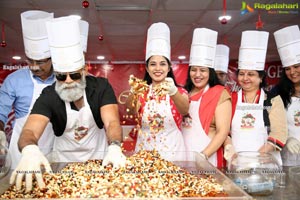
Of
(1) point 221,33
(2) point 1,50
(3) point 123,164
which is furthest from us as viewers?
(2) point 1,50

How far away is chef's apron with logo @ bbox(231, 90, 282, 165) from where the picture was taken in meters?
2.50

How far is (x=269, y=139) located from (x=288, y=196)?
1085 mm

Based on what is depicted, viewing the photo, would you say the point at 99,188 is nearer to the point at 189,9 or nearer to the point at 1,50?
the point at 189,9

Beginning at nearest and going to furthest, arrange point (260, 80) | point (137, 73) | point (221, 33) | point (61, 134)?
point (61, 134) < point (260, 80) < point (221, 33) < point (137, 73)

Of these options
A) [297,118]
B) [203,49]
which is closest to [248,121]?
[297,118]

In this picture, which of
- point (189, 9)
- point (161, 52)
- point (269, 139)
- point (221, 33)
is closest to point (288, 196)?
point (269, 139)

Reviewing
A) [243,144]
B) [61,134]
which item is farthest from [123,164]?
[243,144]

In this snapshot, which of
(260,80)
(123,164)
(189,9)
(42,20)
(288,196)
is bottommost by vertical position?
(288,196)

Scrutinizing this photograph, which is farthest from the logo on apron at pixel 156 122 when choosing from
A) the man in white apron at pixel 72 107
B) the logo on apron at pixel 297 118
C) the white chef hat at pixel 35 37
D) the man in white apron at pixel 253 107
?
the logo on apron at pixel 297 118

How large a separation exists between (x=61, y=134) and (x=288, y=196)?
1.43 m

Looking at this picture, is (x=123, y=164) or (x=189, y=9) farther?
(x=189, y=9)

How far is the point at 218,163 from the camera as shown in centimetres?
233

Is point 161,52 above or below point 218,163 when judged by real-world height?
above

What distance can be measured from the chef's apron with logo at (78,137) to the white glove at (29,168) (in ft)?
1.88
